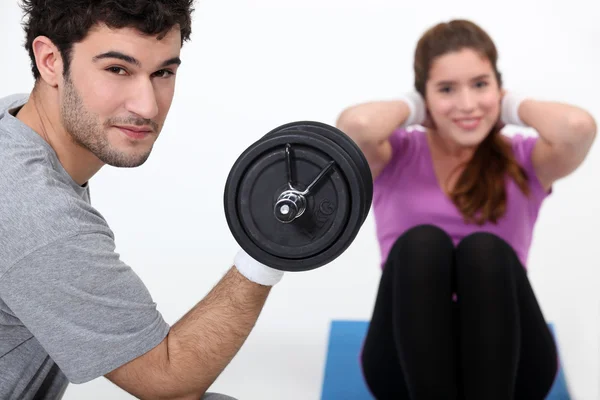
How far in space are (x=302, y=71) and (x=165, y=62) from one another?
2464mm

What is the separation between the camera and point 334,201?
1.46 metres

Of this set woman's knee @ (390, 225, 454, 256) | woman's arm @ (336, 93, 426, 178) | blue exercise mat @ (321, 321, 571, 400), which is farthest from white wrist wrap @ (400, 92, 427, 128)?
blue exercise mat @ (321, 321, 571, 400)

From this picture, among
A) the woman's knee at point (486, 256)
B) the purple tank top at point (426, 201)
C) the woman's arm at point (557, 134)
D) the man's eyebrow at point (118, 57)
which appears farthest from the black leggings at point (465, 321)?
the man's eyebrow at point (118, 57)

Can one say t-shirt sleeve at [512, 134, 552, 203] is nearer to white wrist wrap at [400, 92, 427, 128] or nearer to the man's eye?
white wrist wrap at [400, 92, 427, 128]

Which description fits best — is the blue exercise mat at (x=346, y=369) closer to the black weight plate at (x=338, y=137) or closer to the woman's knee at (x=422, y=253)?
the woman's knee at (x=422, y=253)

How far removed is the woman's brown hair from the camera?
223 centimetres

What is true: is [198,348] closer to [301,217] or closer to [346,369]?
[301,217]

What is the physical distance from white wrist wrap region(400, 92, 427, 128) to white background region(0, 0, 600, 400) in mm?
806

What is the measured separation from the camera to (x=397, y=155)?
2.33m

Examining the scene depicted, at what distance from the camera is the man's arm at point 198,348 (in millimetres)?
1510

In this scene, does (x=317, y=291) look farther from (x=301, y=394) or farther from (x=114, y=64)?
(x=114, y=64)

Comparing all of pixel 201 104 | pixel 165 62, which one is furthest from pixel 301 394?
pixel 201 104

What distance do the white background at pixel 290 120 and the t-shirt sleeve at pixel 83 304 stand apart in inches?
42.0

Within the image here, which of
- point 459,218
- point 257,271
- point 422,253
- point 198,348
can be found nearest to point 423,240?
point 422,253
